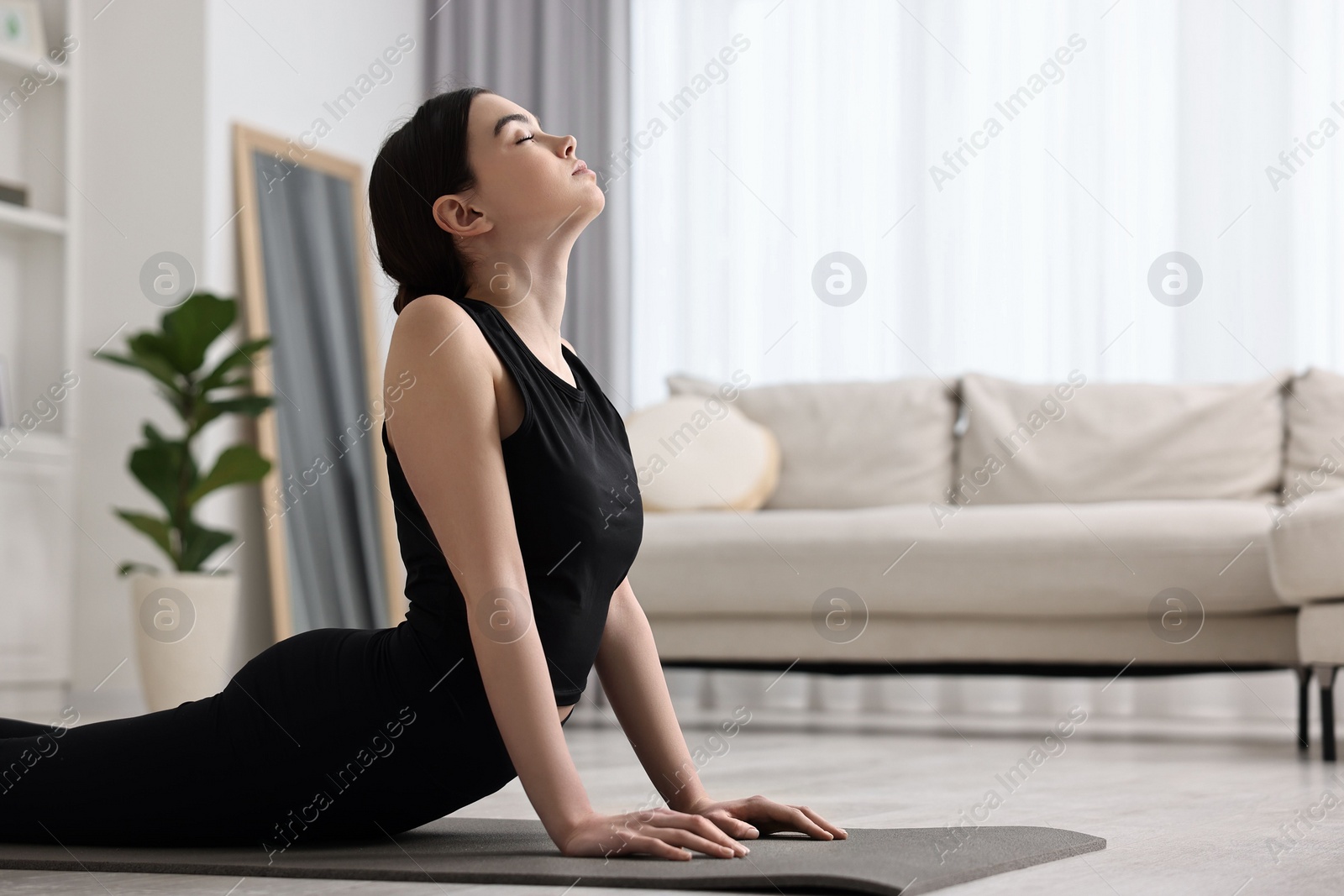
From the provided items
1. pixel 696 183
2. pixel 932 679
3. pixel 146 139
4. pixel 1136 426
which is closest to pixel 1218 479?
pixel 1136 426

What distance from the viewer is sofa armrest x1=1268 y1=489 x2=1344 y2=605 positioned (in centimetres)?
247

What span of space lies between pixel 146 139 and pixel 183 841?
3.45 meters

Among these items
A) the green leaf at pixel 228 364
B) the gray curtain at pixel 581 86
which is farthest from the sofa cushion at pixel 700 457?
the green leaf at pixel 228 364

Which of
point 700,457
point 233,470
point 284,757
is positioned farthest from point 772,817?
point 233,470

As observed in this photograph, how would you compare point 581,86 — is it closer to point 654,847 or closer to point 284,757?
point 284,757

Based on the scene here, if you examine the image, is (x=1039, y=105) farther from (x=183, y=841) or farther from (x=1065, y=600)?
(x=183, y=841)

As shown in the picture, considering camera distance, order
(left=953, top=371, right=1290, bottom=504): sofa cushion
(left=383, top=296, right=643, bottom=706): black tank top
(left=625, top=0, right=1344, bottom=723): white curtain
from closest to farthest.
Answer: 1. (left=383, top=296, right=643, bottom=706): black tank top
2. (left=953, top=371, right=1290, bottom=504): sofa cushion
3. (left=625, top=0, right=1344, bottom=723): white curtain

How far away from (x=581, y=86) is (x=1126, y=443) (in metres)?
2.43

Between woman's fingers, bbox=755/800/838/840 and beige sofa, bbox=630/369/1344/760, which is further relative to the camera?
beige sofa, bbox=630/369/1344/760

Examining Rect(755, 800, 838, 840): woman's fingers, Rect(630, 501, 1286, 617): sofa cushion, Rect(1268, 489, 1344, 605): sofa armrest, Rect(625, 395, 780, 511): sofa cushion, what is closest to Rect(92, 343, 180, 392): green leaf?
Rect(625, 395, 780, 511): sofa cushion

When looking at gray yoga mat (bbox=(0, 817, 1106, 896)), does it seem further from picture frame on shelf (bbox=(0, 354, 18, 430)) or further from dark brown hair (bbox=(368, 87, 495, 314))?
→ picture frame on shelf (bbox=(0, 354, 18, 430))

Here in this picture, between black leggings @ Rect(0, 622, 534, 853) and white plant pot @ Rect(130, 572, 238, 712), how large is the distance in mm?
2443

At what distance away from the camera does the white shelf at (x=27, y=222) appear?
3867 millimetres

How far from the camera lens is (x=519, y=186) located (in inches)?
52.9
